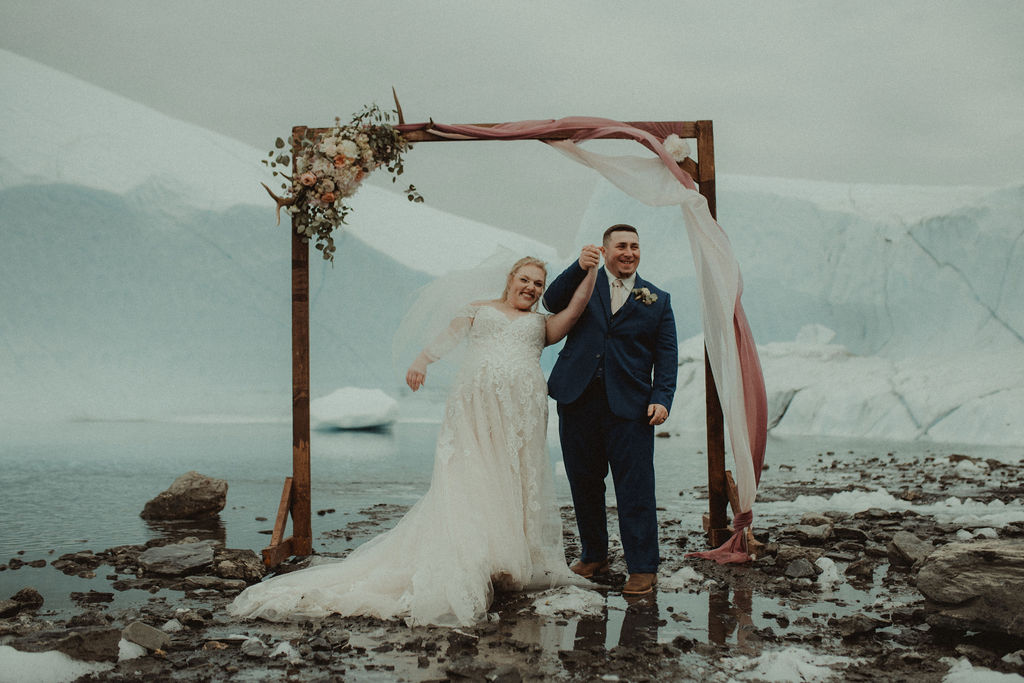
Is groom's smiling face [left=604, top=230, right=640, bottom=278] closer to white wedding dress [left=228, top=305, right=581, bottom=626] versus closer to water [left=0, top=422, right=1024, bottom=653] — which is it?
white wedding dress [left=228, top=305, right=581, bottom=626]

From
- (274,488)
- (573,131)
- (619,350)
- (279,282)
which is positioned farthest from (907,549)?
(279,282)

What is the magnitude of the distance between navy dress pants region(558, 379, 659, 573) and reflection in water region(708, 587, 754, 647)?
0.34 m

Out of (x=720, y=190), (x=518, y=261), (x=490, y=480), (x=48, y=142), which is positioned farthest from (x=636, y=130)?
(x=48, y=142)

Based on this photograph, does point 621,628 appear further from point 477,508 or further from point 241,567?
point 241,567

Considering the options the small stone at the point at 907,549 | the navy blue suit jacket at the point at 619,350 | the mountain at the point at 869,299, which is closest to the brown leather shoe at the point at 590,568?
the navy blue suit jacket at the point at 619,350

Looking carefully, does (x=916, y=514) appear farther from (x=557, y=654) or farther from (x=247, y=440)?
(x=247, y=440)

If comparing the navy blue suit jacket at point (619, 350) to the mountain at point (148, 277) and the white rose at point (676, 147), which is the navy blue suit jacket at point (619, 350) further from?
the mountain at point (148, 277)

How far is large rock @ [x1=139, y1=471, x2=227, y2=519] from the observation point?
254 inches

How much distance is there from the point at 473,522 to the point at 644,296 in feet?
4.33

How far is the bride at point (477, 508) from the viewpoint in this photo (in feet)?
11.6

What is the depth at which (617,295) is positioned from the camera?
162 inches

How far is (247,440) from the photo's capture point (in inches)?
591

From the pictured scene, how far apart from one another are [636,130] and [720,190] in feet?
49.0

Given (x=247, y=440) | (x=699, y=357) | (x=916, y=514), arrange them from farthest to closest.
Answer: (x=699, y=357) → (x=247, y=440) → (x=916, y=514)
